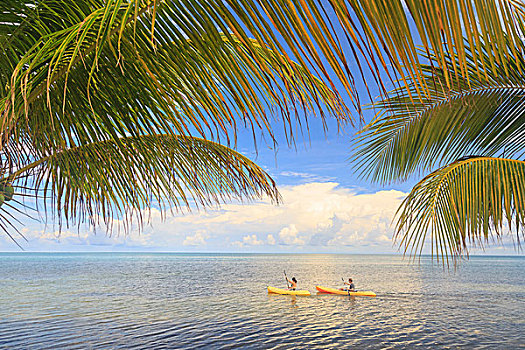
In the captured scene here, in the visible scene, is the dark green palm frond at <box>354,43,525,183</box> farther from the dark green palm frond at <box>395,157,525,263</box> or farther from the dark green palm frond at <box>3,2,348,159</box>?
the dark green palm frond at <box>3,2,348,159</box>

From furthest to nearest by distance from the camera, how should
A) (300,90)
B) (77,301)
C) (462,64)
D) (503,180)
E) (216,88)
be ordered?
(77,301) → (503,180) → (216,88) → (300,90) → (462,64)

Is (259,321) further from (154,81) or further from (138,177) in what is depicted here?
(154,81)

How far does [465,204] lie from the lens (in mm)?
3680

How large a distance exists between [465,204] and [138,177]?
286 cm

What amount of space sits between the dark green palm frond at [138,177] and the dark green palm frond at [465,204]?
189 cm

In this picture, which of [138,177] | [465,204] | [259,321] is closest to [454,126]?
[465,204]

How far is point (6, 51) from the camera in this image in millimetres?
1896

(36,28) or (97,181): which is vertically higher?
(36,28)

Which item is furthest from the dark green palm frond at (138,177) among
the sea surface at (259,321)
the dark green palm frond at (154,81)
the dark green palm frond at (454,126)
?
the sea surface at (259,321)

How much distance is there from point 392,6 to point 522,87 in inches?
128

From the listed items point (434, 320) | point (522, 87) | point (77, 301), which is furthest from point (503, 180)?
point (77, 301)

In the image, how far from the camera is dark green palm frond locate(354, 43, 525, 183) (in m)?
3.46

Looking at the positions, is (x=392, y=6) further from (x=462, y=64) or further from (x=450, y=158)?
(x=450, y=158)

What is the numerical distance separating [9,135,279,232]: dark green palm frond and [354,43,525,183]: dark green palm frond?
1.23 metres
